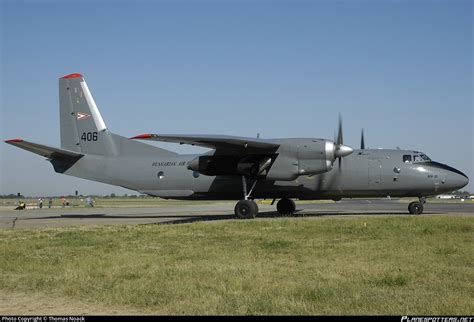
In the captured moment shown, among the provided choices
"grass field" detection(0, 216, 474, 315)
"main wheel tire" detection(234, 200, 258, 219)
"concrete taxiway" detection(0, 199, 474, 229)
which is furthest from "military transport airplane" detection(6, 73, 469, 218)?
"grass field" detection(0, 216, 474, 315)

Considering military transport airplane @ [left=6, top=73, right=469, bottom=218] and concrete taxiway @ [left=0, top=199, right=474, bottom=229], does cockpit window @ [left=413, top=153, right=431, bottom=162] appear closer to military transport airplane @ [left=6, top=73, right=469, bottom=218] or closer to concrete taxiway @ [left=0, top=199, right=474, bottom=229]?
military transport airplane @ [left=6, top=73, right=469, bottom=218]

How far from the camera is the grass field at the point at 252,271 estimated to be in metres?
7.64

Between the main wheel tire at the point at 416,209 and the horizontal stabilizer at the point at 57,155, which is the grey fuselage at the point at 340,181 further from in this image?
the horizontal stabilizer at the point at 57,155

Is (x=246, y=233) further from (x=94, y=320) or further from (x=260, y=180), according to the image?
(x=94, y=320)

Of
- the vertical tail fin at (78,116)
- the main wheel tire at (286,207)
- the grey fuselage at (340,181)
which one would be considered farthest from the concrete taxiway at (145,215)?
the vertical tail fin at (78,116)

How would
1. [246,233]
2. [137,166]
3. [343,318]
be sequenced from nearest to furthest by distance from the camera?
[343,318], [246,233], [137,166]

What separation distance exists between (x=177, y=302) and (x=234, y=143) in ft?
54.1

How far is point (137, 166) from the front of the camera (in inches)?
1157

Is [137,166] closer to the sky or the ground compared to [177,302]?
closer to the sky

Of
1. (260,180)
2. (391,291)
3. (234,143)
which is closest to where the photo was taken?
(391,291)

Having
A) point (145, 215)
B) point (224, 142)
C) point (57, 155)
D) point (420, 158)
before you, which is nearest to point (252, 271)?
point (224, 142)

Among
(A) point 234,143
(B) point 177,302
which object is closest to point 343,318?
(B) point 177,302

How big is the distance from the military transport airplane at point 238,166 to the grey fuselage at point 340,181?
0.18 feet

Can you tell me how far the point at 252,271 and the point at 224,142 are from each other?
1406cm
